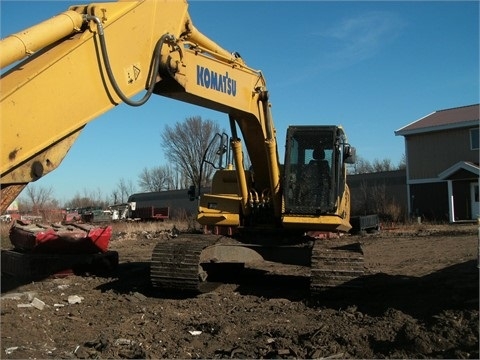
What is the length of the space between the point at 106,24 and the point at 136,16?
60 cm

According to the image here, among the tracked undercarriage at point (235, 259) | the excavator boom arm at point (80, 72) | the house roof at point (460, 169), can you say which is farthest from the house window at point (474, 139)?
the excavator boom arm at point (80, 72)

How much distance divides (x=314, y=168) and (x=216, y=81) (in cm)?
261

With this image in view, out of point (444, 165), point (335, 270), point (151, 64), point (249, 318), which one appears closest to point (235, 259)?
point (335, 270)

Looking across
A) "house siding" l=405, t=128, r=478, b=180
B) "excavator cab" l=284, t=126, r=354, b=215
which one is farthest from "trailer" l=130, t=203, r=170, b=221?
"excavator cab" l=284, t=126, r=354, b=215

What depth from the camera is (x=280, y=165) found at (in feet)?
35.0

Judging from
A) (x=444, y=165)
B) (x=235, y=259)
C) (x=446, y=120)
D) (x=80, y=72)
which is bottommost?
(x=235, y=259)

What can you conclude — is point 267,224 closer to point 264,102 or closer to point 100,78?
point 264,102

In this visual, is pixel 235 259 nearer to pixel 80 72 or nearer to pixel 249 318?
pixel 249 318

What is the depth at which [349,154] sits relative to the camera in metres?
10.3

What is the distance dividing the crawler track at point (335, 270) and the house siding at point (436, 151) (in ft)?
87.0

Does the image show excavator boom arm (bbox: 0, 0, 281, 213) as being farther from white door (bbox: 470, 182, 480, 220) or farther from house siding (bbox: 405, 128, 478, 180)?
house siding (bbox: 405, 128, 478, 180)

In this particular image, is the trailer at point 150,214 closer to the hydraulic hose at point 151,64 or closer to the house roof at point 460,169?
the house roof at point 460,169

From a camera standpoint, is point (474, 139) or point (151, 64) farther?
point (474, 139)

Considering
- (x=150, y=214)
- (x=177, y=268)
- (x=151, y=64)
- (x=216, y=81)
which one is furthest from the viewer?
(x=150, y=214)
